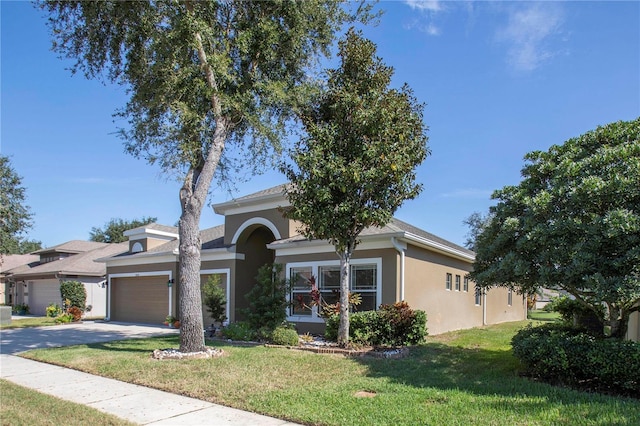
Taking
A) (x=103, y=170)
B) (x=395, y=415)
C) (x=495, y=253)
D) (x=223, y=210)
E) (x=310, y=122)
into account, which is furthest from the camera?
(x=223, y=210)

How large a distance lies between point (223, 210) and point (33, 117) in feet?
24.1

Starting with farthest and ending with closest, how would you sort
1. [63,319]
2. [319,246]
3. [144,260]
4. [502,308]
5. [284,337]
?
[502,308] < [63,319] < [144,260] < [319,246] < [284,337]

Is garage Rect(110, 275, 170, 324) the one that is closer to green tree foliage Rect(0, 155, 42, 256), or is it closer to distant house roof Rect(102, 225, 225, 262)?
distant house roof Rect(102, 225, 225, 262)

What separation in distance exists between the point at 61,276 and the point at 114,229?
2861cm

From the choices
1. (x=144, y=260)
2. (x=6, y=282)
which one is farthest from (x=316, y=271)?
(x=6, y=282)

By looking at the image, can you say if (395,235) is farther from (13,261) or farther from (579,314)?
(13,261)

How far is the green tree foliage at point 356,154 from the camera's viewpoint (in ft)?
35.7

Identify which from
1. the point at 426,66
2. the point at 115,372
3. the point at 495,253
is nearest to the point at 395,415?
the point at 495,253

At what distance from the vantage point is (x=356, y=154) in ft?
36.6

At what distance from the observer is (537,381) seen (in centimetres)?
729

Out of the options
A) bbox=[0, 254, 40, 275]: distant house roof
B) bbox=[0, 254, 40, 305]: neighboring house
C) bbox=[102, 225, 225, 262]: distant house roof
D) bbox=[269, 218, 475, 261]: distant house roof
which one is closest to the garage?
bbox=[102, 225, 225, 262]: distant house roof

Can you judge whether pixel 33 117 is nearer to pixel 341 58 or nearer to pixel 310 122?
pixel 310 122

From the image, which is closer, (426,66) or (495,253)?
(495,253)

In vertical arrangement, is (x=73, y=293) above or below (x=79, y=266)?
below
